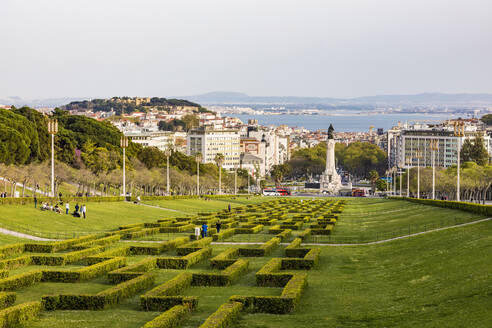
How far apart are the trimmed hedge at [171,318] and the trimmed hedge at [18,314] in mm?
3963

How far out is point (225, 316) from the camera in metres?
19.5

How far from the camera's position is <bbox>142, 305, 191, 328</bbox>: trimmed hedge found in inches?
732

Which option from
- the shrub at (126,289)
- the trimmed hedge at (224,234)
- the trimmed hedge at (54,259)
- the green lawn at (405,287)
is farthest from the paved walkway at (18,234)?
the green lawn at (405,287)

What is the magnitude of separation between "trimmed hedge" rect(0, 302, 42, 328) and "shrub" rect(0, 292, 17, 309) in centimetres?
134

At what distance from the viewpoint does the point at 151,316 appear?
69.2ft

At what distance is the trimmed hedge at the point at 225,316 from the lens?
61.5 ft

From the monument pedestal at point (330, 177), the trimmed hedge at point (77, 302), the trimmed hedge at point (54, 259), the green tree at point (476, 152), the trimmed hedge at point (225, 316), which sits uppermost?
the trimmed hedge at point (225, 316)

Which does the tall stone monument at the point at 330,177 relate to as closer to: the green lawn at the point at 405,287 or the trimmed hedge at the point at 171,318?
the green lawn at the point at 405,287

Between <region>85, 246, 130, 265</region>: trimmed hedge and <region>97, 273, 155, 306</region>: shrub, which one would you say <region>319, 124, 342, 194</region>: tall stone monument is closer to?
<region>85, 246, 130, 265</region>: trimmed hedge

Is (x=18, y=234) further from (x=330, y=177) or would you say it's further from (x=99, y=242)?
(x=330, y=177)

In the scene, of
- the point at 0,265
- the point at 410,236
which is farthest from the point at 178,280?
the point at 410,236

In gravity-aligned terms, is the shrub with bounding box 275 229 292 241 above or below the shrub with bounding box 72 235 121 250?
below

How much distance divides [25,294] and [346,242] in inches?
881

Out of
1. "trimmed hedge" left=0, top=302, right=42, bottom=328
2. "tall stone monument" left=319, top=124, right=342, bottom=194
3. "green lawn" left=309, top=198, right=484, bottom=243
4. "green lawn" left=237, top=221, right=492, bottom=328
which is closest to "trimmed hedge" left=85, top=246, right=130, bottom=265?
"green lawn" left=237, top=221, right=492, bottom=328
